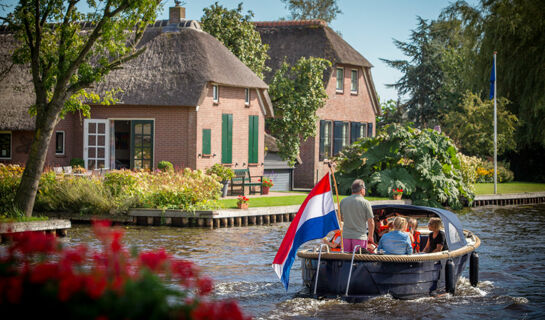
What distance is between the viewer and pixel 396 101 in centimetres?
5612

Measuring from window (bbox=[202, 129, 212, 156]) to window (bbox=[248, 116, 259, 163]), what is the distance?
2886 mm

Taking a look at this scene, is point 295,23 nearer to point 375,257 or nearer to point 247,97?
point 247,97

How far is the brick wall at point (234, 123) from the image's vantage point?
27734 millimetres

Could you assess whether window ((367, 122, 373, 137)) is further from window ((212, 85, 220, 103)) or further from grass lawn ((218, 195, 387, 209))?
grass lawn ((218, 195, 387, 209))

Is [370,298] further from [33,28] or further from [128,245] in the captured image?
[33,28]

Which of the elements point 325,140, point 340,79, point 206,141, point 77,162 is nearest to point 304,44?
point 340,79

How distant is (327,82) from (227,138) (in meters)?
9.11

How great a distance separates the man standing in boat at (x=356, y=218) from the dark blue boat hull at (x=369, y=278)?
1.48ft

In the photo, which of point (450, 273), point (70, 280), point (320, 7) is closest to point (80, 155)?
point (450, 273)

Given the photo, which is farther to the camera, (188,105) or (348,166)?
(348,166)

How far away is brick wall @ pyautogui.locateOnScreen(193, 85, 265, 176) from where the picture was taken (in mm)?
27734

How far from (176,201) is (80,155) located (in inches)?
342

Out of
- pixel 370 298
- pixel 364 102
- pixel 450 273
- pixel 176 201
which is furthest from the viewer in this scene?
pixel 364 102

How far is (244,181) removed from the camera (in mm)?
29000
